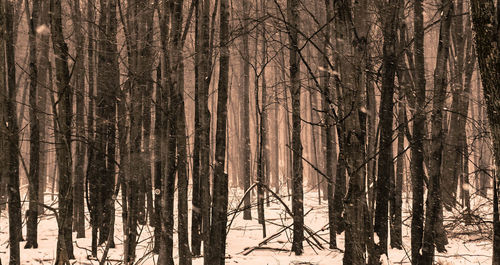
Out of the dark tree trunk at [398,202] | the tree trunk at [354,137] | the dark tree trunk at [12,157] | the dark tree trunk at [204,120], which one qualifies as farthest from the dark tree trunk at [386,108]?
the dark tree trunk at [12,157]

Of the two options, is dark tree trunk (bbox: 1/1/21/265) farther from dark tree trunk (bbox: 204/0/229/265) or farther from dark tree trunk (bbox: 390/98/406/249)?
dark tree trunk (bbox: 390/98/406/249)

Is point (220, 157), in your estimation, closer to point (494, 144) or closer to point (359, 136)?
point (359, 136)

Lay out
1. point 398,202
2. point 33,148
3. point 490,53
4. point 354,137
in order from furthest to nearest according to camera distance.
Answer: point 33,148 → point 398,202 → point 354,137 → point 490,53

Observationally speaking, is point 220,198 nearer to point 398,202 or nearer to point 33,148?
point 398,202

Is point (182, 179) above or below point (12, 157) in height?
below

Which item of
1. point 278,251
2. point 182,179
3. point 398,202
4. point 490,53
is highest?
point 490,53

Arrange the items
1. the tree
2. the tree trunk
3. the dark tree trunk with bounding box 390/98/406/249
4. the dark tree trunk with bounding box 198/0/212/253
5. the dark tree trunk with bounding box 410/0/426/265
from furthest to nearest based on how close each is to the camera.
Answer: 1. the dark tree trunk with bounding box 390/98/406/249
2. the dark tree trunk with bounding box 198/0/212/253
3. the dark tree trunk with bounding box 410/0/426/265
4. the tree trunk
5. the tree

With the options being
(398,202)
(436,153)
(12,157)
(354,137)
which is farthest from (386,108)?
(12,157)

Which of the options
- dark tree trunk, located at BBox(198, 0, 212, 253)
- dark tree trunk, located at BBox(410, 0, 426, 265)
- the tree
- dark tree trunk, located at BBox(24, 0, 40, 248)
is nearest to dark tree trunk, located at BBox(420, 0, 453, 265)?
dark tree trunk, located at BBox(410, 0, 426, 265)

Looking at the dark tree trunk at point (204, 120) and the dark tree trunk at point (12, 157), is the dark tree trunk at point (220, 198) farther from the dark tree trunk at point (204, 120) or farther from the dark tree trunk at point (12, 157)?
the dark tree trunk at point (12, 157)

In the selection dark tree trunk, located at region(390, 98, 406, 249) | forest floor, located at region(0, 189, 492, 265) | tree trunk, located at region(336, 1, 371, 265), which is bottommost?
forest floor, located at region(0, 189, 492, 265)

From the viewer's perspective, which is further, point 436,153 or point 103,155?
point 103,155

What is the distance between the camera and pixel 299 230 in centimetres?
959

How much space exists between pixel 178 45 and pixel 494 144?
4.65 meters
